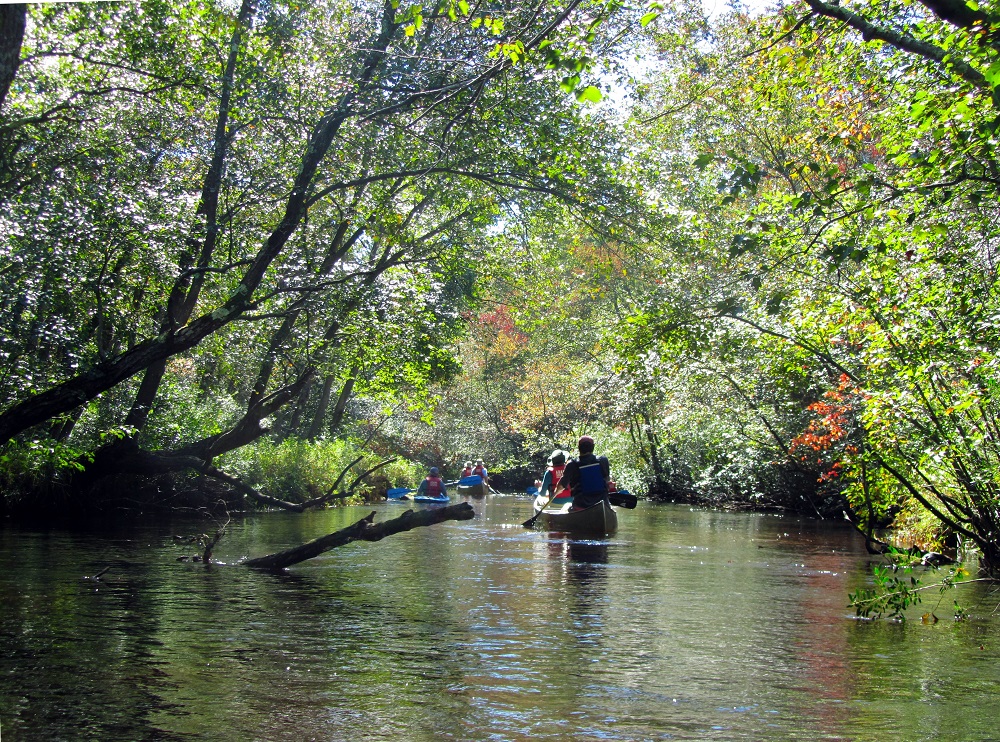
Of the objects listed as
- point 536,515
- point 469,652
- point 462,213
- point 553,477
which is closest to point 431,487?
point 553,477

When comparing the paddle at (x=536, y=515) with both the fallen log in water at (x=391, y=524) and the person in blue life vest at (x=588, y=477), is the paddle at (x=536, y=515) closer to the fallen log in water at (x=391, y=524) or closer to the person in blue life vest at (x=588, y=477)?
the person in blue life vest at (x=588, y=477)

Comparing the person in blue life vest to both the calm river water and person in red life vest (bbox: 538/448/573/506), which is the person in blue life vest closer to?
person in red life vest (bbox: 538/448/573/506)

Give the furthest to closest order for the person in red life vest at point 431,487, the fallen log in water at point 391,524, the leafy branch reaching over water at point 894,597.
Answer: the person in red life vest at point 431,487 < the fallen log in water at point 391,524 < the leafy branch reaching over water at point 894,597

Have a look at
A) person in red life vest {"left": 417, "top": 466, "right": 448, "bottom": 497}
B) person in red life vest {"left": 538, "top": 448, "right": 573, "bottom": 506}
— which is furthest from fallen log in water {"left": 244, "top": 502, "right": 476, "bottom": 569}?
person in red life vest {"left": 417, "top": 466, "right": 448, "bottom": 497}

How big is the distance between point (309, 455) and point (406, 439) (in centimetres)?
1717

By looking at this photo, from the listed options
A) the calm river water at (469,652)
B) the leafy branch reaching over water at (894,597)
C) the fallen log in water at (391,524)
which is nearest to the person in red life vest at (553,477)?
the calm river water at (469,652)

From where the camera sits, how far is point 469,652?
7320 mm

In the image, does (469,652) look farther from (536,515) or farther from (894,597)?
(536,515)

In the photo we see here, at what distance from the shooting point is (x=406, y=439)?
141 feet

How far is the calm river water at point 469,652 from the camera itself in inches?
214

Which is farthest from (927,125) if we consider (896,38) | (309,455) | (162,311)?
(309,455)

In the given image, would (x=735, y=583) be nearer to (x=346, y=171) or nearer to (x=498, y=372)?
(x=346, y=171)

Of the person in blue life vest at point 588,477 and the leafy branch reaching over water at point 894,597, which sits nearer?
the leafy branch reaching over water at point 894,597

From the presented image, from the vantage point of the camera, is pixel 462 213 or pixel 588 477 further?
pixel 588 477
